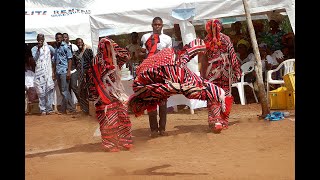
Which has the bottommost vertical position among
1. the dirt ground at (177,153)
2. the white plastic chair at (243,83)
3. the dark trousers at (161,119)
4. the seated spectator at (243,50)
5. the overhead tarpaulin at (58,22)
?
the dirt ground at (177,153)

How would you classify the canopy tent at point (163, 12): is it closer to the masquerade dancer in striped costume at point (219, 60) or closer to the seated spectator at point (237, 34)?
the masquerade dancer in striped costume at point (219, 60)

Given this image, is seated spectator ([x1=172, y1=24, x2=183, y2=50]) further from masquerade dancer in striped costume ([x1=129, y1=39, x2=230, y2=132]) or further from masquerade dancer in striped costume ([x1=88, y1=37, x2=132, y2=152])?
masquerade dancer in striped costume ([x1=129, y1=39, x2=230, y2=132])

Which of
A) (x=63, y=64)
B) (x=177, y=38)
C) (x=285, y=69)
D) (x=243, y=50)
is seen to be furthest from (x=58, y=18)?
(x=285, y=69)

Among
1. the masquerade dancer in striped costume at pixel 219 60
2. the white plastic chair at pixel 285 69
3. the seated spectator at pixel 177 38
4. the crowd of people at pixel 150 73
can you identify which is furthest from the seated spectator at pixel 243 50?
the masquerade dancer in striped costume at pixel 219 60

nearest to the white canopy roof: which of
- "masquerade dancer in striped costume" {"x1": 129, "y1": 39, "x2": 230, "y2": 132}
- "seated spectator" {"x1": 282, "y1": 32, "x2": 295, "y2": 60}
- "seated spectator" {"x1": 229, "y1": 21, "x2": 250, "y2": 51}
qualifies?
"seated spectator" {"x1": 282, "y1": 32, "x2": 295, "y2": 60}

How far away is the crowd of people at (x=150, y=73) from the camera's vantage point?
261 inches

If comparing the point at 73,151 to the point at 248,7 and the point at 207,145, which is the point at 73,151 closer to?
the point at 207,145

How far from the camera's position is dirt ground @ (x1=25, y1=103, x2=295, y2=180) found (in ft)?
18.9

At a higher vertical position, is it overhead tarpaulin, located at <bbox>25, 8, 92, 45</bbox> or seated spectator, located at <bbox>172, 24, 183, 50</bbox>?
overhead tarpaulin, located at <bbox>25, 8, 92, 45</bbox>

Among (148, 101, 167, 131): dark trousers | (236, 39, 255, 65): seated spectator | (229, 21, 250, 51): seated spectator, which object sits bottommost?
(148, 101, 167, 131): dark trousers

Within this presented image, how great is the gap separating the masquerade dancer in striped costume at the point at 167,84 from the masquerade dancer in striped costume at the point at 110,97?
69 centimetres

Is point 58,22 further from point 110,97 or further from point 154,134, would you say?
point 110,97

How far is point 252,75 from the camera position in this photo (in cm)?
1286

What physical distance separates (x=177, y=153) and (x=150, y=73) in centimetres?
126
